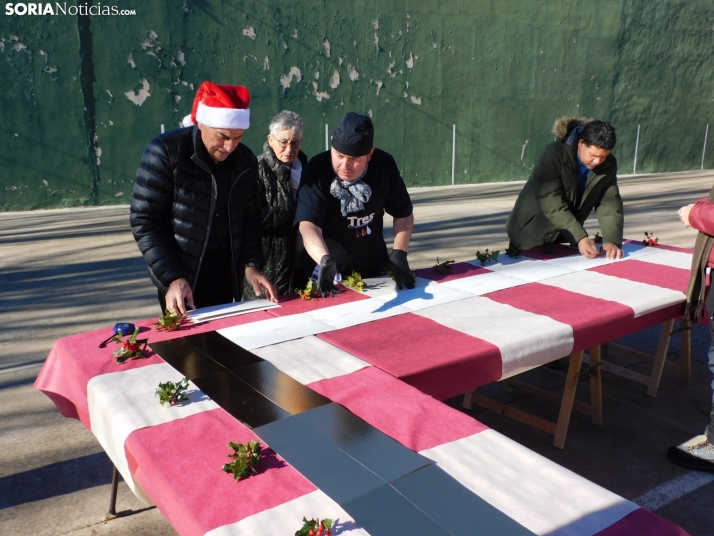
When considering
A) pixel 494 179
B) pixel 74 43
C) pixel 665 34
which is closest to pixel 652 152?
pixel 665 34

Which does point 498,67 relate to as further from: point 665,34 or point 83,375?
point 83,375

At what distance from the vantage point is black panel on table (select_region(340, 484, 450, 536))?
112cm

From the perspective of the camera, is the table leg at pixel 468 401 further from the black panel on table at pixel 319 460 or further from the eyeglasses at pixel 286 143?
the black panel on table at pixel 319 460

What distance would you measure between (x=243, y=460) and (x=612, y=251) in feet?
8.56

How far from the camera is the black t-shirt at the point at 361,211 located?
108 inches

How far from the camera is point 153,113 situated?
11.1 metres

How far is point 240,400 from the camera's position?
164cm

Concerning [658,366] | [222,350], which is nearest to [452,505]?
[222,350]

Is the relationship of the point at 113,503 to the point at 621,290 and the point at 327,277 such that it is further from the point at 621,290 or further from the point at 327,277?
the point at 621,290

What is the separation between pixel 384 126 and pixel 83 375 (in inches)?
481

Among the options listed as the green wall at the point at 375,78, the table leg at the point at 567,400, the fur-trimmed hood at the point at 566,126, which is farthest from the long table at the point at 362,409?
the green wall at the point at 375,78

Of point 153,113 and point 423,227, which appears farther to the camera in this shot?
point 153,113

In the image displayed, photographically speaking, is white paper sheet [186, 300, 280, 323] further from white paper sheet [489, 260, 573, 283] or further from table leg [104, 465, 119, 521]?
white paper sheet [489, 260, 573, 283]

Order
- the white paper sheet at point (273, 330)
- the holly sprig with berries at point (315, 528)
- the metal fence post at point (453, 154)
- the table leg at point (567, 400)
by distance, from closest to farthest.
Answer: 1. the holly sprig with berries at point (315, 528)
2. the white paper sheet at point (273, 330)
3. the table leg at point (567, 400)
4. the metal fence post at point (453, 154)
